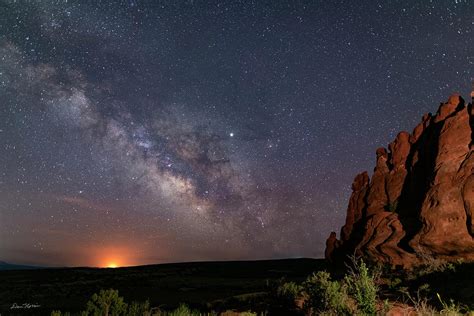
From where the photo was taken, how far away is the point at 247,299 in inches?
680

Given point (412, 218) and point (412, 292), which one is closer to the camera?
point (412, 292)

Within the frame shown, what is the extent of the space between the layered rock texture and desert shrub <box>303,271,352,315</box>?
36.6ft

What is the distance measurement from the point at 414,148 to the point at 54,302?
34.6 meters

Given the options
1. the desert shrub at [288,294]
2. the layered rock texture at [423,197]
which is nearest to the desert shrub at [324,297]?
the desert shrub at [288,294]

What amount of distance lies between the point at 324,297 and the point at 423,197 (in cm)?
1754

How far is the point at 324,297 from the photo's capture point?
1142 centimetres

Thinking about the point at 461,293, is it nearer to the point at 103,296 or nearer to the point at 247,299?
the point at 247,299

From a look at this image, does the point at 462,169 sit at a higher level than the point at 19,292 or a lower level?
higher

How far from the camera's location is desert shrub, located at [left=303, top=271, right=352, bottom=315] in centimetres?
1040

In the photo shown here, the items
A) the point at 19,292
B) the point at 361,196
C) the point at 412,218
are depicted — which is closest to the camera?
the point at 412,218

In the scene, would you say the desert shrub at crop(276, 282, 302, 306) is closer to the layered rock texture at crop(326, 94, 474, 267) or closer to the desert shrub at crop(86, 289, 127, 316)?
the desert shrub at crop(86, 289, 127, 316)

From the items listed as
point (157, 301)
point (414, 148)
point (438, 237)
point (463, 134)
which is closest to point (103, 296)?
point (157, 301)

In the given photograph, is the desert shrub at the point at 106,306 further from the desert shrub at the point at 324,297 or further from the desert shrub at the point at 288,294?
the desert shrub at the point at 324,297

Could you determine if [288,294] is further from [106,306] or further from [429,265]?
[429,265]
